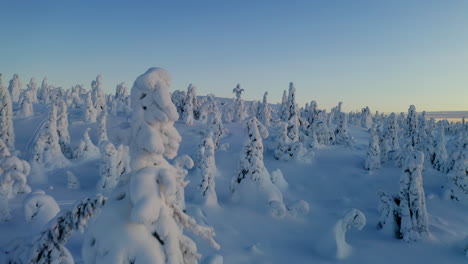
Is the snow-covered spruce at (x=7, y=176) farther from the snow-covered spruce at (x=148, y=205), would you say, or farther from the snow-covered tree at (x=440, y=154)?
the snow-covered tree at (x=440, y=154)

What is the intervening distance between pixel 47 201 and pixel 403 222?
15857 millimetres

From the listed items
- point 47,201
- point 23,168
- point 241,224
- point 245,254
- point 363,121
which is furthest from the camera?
point 363,121

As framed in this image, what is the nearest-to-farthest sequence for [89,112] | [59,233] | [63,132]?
[59,233], [63,132], [89,112]

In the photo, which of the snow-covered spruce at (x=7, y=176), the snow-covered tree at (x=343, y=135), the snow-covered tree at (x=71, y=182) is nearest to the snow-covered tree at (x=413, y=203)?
the snow-covered spruce at (x=7, y=176)

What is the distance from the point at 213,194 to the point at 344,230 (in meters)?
8.02

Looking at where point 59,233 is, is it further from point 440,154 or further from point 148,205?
point 440,154

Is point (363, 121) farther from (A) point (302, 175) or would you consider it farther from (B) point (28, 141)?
(B) point (28, 141)

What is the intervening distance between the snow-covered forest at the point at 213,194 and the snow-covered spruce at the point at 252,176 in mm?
70

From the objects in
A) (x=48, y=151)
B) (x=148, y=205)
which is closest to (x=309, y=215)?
(x=148, y=205)

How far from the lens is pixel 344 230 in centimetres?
1492

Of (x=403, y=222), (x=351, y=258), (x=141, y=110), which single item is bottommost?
(x=351, y=258)

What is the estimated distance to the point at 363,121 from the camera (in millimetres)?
80188

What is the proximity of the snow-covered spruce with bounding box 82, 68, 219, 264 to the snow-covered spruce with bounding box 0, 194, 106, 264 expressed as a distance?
1.03m

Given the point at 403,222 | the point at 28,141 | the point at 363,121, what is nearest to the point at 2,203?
the point at 403,222
